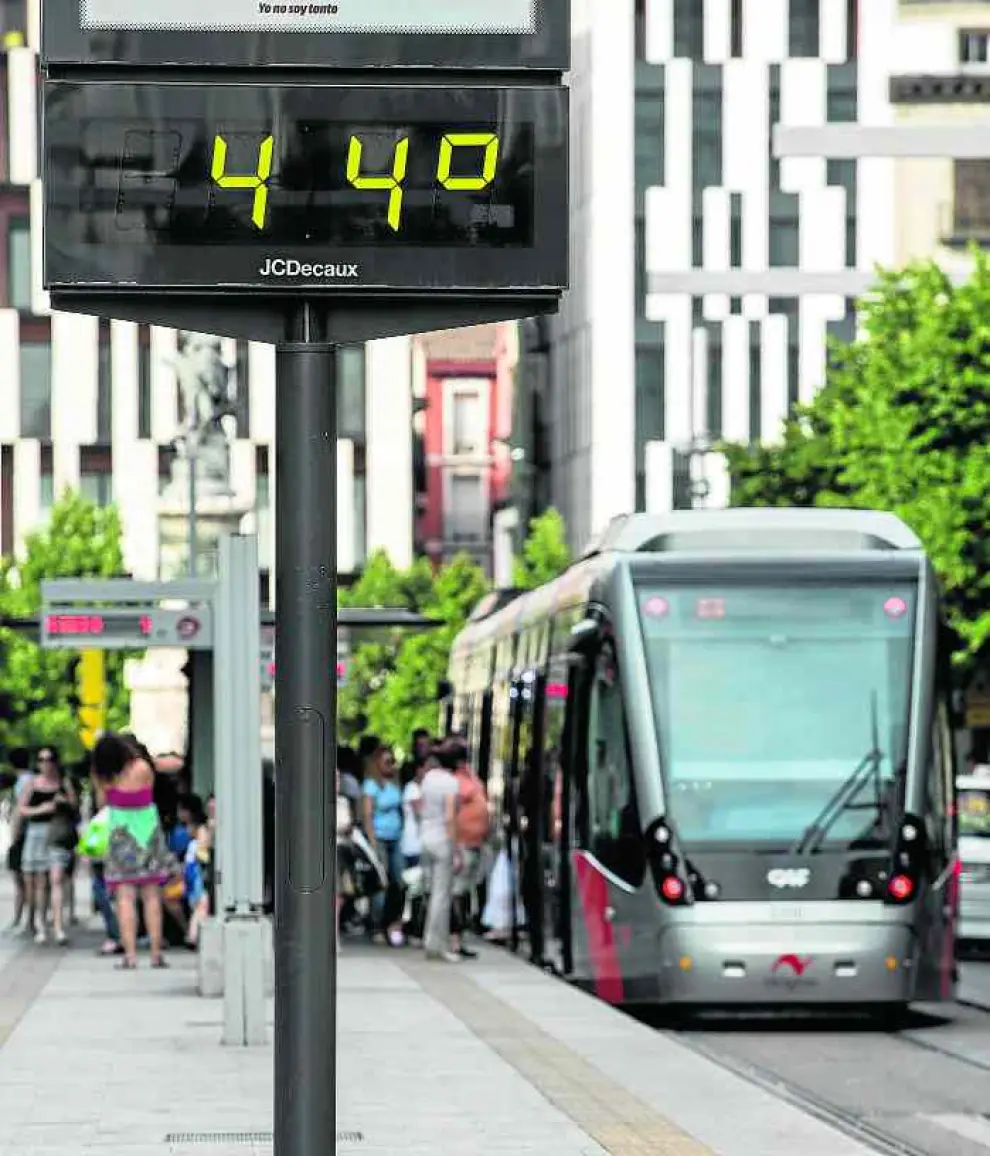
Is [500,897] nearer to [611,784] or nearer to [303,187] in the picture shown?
[611,784]

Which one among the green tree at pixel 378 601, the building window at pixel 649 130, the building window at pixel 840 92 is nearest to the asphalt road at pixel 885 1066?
the building window at pixel 649 130

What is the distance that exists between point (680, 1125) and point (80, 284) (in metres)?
5.65

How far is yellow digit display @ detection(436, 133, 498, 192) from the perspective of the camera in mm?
7633

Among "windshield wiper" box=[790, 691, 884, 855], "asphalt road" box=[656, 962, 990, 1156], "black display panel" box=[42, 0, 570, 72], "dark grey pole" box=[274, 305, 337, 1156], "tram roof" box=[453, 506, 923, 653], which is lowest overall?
"asphalt road" box=[656, 962, 990, 1156]

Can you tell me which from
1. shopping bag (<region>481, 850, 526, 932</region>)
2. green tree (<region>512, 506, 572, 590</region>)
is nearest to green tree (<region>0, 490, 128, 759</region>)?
green tree (<region>512, 506, 572, 590</region>)

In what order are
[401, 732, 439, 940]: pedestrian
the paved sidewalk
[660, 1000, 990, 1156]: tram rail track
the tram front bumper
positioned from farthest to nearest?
[401, 732, 439, 940]: pedestrian < the tram front bumper < [660, 1000, 990, 1156]: tram rail track < the paved sidewalk

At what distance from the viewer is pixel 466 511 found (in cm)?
12038

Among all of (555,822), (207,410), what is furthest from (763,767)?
(207,410)

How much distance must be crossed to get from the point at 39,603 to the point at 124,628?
2677 inches

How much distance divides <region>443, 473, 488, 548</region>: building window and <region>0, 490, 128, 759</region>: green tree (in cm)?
2798

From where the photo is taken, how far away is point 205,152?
756 cm

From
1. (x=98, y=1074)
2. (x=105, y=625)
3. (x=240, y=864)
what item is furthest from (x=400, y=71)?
(x=105, y=625)

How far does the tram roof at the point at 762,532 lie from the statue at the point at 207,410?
91.2 ft

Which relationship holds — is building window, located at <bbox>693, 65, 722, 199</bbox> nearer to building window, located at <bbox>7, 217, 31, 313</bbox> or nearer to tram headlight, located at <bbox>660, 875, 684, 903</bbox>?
building window, located at <bbox>7, 217, 31, 313</bbox>
